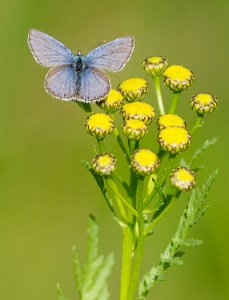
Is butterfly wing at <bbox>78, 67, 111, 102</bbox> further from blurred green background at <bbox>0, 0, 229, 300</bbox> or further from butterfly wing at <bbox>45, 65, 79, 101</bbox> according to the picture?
blurred green background at <bbox>0, 0, 229, 300</bbox>

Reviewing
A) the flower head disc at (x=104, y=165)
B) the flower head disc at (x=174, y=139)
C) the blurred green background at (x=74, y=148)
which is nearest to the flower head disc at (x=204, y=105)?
the flower head disc at (x=174, y=139)

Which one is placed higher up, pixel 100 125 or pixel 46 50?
pixel 46 50

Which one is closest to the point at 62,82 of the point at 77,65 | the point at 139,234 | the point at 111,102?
the point at 77,65

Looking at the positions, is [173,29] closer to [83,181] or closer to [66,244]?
[83,181]

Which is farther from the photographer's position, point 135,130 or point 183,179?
point 135,130

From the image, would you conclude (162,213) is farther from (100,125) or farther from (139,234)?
(100,125)

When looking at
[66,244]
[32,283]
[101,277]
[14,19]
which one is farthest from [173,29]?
[101,277]

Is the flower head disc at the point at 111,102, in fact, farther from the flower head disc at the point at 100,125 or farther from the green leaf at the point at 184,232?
the green leaf at the point at 184,232
